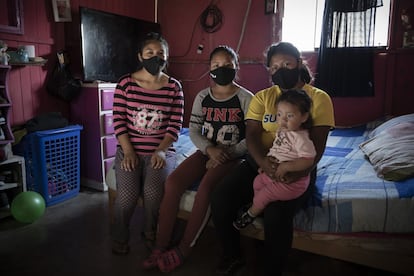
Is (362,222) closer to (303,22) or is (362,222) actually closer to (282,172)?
(282,172)

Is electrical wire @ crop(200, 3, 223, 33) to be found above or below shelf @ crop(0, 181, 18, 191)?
above

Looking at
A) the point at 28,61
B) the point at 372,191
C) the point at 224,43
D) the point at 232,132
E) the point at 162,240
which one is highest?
the point at 224,43

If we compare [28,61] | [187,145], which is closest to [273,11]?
[187,145]

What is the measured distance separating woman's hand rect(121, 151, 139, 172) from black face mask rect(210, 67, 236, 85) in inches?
22.8

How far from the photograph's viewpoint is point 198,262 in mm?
1677

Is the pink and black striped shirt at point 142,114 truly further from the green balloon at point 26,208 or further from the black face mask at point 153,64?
the green balloon at point 26,208

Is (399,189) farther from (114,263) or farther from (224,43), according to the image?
(224,43)

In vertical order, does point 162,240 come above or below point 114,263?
above

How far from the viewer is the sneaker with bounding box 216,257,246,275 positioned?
4.92ft

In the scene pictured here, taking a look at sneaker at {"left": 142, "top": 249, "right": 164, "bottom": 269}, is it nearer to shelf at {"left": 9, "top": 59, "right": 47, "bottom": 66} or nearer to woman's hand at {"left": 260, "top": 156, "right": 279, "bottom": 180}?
woman's hand at {"left": 260, "top": 156, "right": 279, "bottom": 180}

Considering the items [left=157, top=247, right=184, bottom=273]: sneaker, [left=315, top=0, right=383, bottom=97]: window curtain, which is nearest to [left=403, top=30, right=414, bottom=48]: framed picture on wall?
[left=315, top=0, right=383, bottom=97]: window curtain

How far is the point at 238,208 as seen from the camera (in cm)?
148

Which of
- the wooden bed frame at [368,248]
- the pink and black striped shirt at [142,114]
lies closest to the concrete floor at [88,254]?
the wooden bed frame at [368,248]

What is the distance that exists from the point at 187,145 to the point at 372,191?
1240 millimetres
